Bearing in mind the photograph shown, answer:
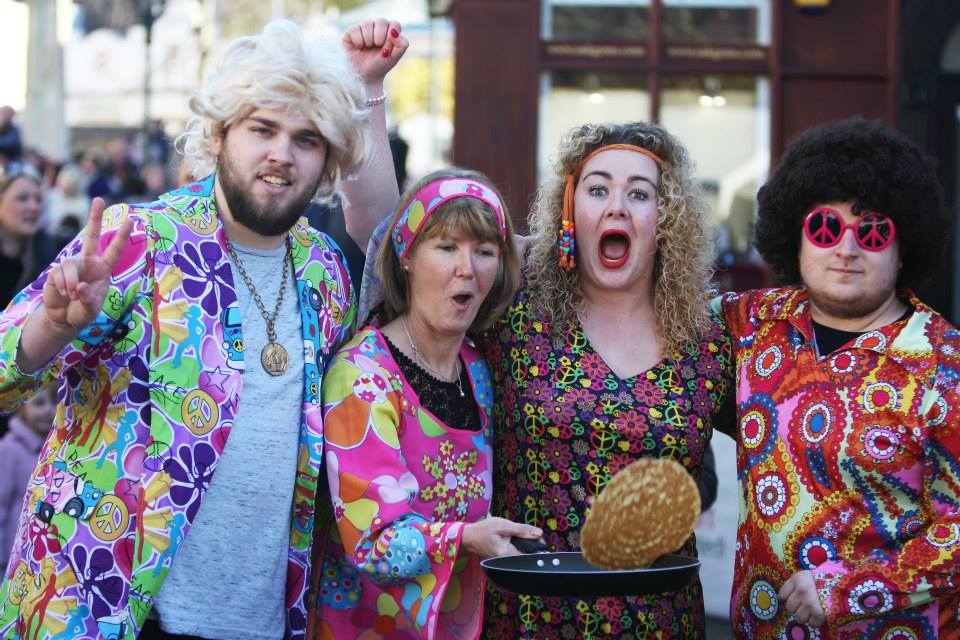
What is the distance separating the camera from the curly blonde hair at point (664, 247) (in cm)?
323

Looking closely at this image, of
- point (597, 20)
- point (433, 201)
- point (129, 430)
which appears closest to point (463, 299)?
point (433, 201)

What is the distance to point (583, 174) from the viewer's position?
3.28m

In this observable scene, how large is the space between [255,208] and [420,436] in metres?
0.70

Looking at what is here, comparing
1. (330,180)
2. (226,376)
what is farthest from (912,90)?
(226,376)

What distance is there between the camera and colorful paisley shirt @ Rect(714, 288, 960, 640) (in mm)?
2760

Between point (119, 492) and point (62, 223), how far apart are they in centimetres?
726

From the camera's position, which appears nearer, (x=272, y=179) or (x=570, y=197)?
(x=272, y=179)

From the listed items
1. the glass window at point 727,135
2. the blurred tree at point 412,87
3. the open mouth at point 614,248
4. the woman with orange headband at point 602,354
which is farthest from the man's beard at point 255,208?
the blurred tree at point 412,87

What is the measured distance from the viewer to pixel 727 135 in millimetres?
7770

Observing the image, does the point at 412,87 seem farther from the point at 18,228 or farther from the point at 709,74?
the point at 18,228

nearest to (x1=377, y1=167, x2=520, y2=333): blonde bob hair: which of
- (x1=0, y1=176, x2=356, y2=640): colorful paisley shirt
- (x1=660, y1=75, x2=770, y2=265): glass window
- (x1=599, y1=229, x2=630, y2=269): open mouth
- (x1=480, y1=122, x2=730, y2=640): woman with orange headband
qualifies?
(x1=480, y1=122, x2=730, y2=640): woman with orange headband

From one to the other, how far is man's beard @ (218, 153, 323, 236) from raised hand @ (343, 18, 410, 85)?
0.57 metres

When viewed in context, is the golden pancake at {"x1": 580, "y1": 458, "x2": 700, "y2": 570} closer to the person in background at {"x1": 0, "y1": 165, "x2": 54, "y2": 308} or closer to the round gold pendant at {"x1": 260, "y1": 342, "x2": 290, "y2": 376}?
the round gold pendant at {"x1": 260, "y1": 342, "x2": 290, "y2": 376}

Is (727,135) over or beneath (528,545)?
Answer: over
